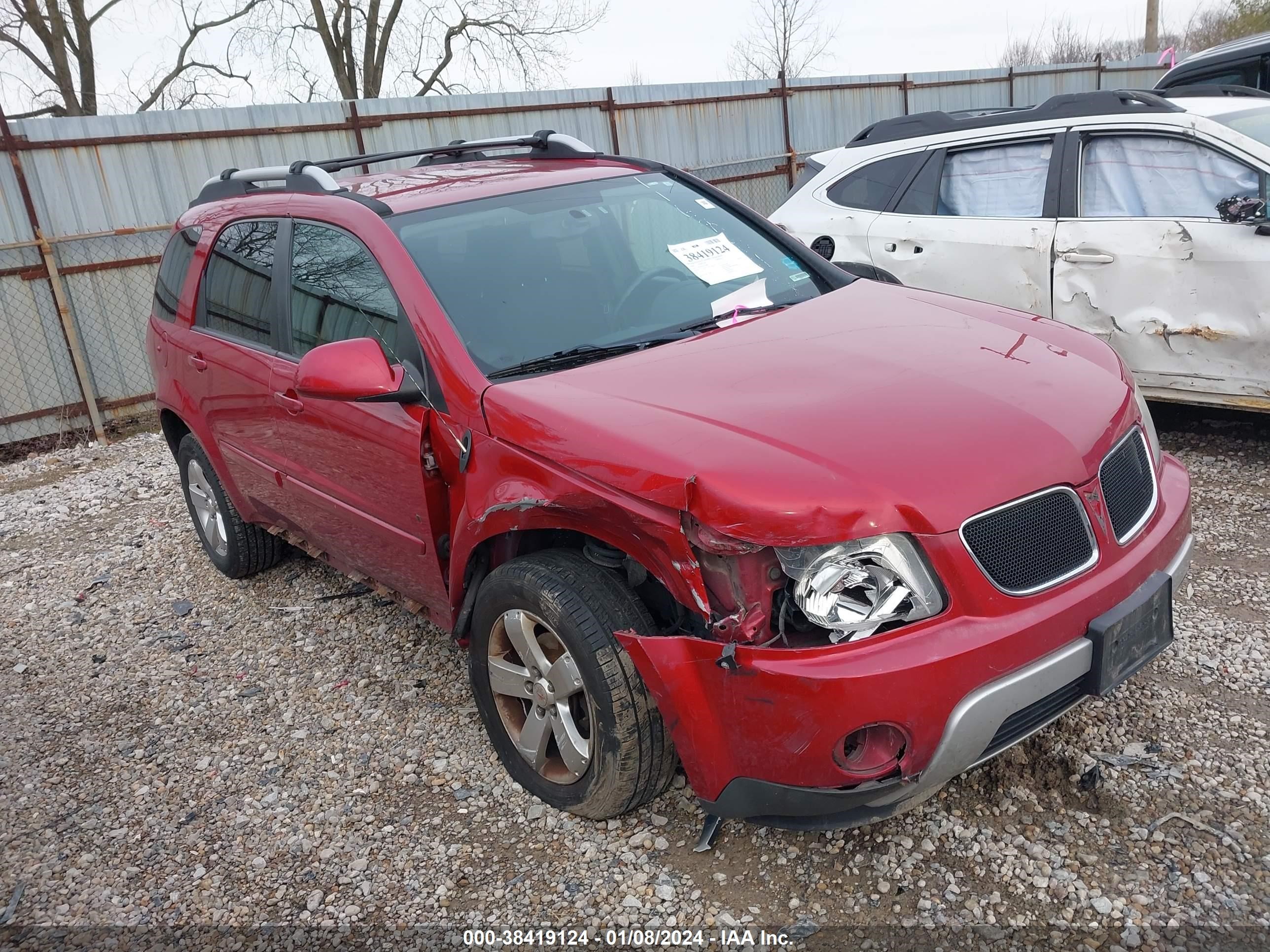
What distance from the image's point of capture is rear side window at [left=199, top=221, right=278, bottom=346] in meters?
3.86

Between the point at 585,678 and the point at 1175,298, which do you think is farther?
the point at 1175,298

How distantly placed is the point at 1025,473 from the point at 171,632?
398 cm

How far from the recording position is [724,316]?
10.7ft

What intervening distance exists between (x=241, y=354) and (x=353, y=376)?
1.35 metres

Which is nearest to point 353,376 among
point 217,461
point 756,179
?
point 217,461

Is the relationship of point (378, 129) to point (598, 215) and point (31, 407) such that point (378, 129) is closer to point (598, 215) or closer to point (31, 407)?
point (31, 407)

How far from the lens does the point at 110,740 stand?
12.3 ft

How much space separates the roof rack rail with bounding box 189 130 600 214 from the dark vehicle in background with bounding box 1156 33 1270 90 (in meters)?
5.39

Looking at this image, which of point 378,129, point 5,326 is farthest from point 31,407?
point 378,129

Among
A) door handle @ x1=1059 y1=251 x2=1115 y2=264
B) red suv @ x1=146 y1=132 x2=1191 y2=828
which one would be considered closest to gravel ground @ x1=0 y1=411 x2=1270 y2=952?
red suv @ x1=146 y1=132 x2=1191 y2=828

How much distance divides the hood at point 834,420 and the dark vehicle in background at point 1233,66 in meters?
5.85

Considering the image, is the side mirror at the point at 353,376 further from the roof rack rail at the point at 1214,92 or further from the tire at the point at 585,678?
the roof rack rail at the point at 1214,92

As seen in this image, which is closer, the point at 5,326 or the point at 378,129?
the point at 5,326

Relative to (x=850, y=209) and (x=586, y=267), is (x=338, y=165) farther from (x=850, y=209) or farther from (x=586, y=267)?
(x=850, y=209)
